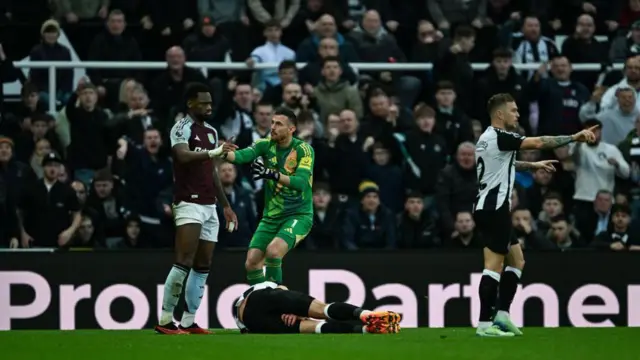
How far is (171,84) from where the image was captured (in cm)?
2164

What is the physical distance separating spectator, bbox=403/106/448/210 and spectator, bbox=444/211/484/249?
35.8 inches

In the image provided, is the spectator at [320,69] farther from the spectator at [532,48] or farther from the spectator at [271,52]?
the spectator at [532,48]

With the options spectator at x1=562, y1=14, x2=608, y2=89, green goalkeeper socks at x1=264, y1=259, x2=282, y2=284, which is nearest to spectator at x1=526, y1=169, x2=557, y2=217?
spectator at x1=562, y1=14, x2=608, y2=89

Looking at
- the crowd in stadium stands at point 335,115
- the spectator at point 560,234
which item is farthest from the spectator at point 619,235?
the spectator at point 560,234

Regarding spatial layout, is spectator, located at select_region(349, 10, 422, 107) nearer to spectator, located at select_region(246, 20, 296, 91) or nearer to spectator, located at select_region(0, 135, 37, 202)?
spectator, located at select_region(246, 20, 296, 91)

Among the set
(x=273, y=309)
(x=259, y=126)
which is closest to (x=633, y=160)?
(x=259, y=126)

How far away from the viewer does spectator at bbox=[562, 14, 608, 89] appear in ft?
75.2

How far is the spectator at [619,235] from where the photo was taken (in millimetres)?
19891

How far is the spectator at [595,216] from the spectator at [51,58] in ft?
24.5

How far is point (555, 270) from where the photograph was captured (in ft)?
63.9

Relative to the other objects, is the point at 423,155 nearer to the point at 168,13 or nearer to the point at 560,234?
the point at 560,234

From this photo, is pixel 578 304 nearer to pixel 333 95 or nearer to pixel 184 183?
pixel 333 95

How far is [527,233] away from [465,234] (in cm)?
91

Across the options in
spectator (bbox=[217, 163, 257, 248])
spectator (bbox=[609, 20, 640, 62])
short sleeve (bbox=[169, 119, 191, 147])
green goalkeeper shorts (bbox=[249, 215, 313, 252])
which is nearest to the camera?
short sleeve (bbox=[169, 119, 191, 147])
